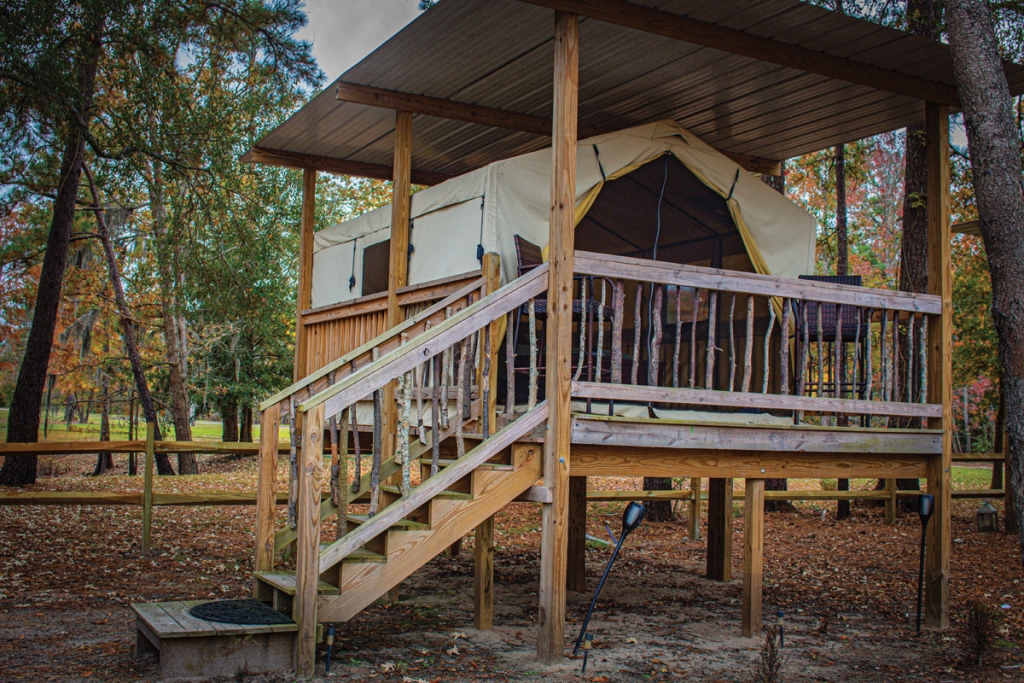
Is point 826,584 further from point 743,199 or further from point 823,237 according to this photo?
point 823,237

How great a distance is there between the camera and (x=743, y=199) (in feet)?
26.8

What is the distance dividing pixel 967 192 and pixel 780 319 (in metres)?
9.31

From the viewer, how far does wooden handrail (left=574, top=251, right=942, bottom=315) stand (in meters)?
5.92

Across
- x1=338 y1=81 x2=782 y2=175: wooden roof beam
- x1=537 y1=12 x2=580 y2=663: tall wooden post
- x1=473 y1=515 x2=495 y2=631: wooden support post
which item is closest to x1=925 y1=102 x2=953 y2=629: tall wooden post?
x1=338 y1=81 x2=782 y2=175: wooden roof beam

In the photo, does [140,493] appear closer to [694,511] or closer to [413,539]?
[413,539]

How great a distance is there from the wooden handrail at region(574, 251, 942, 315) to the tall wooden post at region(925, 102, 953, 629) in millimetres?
201

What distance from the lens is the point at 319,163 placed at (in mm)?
9539

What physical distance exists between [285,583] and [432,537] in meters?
0.93

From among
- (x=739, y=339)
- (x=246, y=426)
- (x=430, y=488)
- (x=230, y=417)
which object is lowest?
(x=246, y=426)

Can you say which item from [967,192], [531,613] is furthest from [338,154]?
[967,192]

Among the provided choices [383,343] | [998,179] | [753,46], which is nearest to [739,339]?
[998,179]

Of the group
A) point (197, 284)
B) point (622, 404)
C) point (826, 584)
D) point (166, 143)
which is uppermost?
point (166, 143)

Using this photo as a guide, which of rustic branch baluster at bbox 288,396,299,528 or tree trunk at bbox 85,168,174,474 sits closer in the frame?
rustic branch baluster at bbox 288,396,299,528

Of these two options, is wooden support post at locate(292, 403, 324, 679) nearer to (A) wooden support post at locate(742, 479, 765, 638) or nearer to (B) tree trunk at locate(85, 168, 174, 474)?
(A) wooden support post at locate(742, 479, 765, 638)
